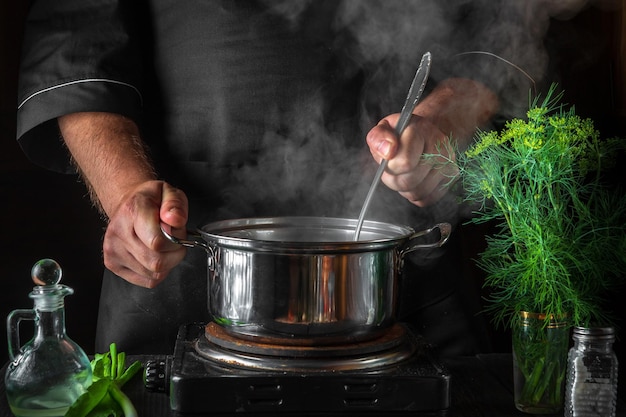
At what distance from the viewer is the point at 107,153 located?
176 centimetres

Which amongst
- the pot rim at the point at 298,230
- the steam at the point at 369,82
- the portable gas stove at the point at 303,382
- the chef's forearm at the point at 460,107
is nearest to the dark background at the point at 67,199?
the steam at the point at 369,82

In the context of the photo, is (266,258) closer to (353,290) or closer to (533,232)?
(353,290)

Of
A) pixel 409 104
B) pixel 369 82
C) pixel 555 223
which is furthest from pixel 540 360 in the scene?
pixel 369 82

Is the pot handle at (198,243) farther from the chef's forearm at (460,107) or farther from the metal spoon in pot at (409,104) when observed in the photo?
the chef's forearm at (460,107)

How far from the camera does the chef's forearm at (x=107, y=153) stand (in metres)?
1.70

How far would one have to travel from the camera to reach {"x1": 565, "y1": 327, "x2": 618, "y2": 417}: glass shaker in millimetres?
1167

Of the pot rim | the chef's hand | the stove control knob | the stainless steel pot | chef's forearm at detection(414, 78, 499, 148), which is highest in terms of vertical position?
chef's forearm at detection(414, 78, 499, 148)

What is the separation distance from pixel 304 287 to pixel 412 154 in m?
0.39

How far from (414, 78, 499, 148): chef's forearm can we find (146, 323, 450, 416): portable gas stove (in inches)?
21.8

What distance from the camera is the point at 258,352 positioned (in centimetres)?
121

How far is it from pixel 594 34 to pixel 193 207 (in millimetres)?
1692

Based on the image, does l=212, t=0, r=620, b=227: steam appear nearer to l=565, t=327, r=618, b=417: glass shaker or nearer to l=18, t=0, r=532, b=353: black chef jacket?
l=18, t=0, r=532, b=353: black chef jacket

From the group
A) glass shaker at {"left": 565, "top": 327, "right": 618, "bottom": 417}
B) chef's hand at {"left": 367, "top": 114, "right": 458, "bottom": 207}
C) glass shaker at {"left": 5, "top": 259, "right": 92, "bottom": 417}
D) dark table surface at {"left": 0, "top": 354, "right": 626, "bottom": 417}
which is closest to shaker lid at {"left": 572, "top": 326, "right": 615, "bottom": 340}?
glass shaker at {"left": 565, "top": 327, "right": 618, "bottom": 417}

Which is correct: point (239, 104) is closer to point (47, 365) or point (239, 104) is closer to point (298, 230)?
point (298, 230)
